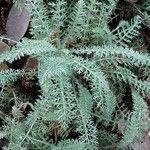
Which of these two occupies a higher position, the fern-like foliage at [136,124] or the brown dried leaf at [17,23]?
the brown dried leaf at [17,23]

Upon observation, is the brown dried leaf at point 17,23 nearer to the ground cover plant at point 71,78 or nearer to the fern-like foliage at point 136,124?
the ground cover plant at point 71,78

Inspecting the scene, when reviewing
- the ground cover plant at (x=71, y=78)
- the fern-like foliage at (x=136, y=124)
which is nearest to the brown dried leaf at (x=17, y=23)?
the ground cover plant at (x=71, y=78)

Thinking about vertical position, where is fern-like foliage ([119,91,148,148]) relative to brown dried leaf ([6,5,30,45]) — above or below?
below

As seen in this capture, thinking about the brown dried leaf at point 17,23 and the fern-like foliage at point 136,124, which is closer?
the fern-like foliage at point 136,124

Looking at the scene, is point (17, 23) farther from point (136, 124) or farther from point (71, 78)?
point (136, 124)

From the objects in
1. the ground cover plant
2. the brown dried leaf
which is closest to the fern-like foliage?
the ground cover plant

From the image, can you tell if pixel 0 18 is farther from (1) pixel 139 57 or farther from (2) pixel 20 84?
(1) pixel 139 57

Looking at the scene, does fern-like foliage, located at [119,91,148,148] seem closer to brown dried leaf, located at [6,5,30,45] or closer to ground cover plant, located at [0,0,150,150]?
ground cover plant, located at [0,0,150,150]

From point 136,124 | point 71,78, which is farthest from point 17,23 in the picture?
point 136,124

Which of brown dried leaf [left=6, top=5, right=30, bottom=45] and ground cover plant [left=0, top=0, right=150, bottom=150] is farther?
brown dried leaf [left=6, top=5, right=30, bottom=45]
